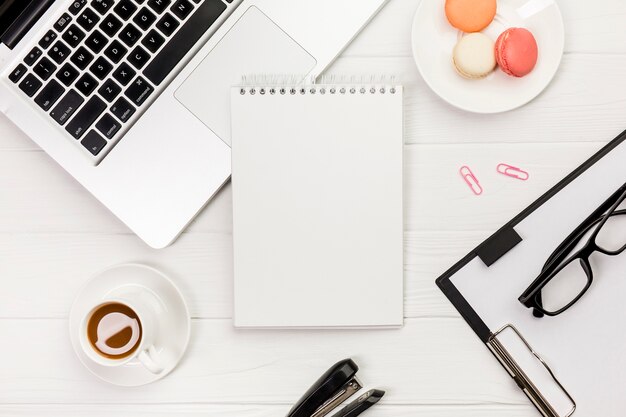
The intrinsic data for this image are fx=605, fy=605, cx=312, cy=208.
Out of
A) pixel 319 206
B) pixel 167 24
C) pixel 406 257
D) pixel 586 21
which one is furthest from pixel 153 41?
pixel 586 21

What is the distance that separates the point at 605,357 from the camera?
2.12 feet

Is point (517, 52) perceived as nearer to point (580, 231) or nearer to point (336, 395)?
point (580, 231)

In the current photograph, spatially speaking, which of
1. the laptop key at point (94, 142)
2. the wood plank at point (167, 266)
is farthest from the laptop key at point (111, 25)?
the wood plank at point (167, 266)

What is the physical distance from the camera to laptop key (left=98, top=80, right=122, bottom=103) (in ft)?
2.02

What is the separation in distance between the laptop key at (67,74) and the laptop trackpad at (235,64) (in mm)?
102

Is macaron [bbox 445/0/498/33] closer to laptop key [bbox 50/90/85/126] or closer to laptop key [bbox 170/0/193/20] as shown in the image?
laptop key [bbox 170/0/193/20]

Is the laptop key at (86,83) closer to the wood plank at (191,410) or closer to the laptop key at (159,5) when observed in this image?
the laptop key at (159,5)

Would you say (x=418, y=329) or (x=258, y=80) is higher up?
(x=258, y=80)

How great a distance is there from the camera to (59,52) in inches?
24.2

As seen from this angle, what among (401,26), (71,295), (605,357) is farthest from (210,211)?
(605,357)

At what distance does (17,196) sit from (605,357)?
2.20 ft

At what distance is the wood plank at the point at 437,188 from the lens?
66 centimetres

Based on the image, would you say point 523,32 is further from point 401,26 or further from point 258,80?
point 258,80

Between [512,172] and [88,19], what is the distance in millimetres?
474
